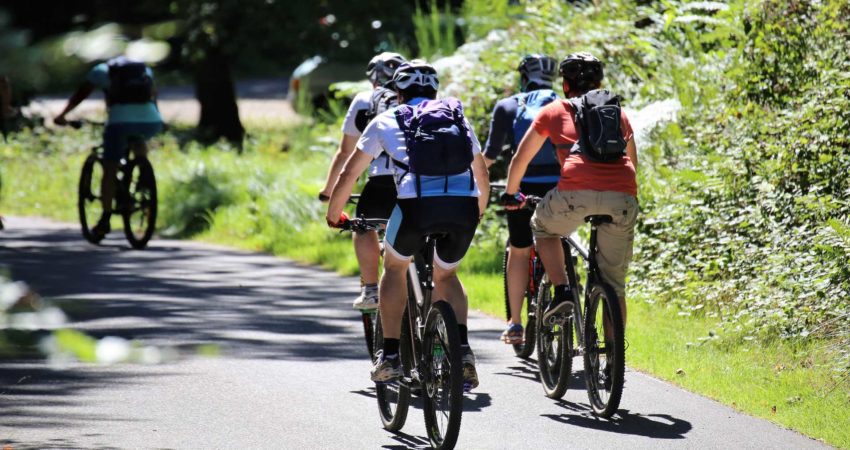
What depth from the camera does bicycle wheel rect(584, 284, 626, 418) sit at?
6.18 metres

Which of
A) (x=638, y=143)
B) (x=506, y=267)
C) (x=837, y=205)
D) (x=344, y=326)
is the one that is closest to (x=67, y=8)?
(x=506, y=267)

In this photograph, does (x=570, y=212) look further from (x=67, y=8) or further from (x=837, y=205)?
(x=67, y=8)

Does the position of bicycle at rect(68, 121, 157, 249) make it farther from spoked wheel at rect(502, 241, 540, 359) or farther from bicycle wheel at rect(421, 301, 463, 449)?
bicycle wheel at rect(421, 301, 463, 449)

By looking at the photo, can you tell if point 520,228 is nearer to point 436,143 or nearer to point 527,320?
point 527,320

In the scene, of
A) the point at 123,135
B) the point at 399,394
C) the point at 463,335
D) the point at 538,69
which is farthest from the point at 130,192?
the point at 463,335

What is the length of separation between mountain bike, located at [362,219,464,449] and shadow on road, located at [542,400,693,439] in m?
0.93

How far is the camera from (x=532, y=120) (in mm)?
7797

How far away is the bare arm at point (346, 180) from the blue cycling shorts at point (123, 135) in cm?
714

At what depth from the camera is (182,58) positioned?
65.9 inches

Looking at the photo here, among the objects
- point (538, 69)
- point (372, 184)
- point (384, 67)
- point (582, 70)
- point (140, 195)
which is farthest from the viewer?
point (140, 195)

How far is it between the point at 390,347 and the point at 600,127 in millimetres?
1528

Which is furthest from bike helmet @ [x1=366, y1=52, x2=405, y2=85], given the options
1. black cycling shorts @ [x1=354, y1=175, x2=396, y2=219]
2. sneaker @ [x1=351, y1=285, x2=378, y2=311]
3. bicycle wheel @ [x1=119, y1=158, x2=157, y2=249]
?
bicycle wheel @ [x1=119, y1=158, x2=157, y2=249]

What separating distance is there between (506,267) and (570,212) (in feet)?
4.86

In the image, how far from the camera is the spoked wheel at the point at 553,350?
22.3 feet
